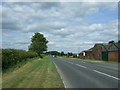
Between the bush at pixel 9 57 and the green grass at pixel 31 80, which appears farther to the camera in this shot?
the bush at pixel 9 57

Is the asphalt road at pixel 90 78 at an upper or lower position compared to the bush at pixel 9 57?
lower

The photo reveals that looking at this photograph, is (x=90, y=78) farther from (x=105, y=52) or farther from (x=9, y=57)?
(x=105, y=52)

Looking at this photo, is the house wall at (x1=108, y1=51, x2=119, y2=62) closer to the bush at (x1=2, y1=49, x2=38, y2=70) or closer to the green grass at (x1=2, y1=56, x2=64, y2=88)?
the bush at (x1=2, y1=49, x2=38, y2=70)

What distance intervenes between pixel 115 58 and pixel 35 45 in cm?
2795

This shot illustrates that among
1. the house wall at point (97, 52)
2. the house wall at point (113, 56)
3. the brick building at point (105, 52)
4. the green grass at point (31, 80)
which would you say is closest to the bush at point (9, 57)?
the green grass at point (31, 80)

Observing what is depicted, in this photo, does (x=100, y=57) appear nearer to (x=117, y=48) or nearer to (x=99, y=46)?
(x=99, y=46)

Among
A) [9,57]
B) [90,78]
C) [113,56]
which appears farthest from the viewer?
[113,56]

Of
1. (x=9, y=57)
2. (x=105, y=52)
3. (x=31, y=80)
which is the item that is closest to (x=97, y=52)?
(x=105, y=52)

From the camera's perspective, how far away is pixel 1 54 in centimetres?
1563

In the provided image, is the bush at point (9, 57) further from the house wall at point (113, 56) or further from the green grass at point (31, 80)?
the house wall at point (113, 56)

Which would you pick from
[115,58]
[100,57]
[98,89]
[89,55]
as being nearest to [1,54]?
[98,89]

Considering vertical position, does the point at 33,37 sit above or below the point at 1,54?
above

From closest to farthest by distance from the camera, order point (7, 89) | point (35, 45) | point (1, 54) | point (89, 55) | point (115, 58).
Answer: point (7, 89) < point (1, 54) < point (115, 58) < point (35, 45) < point (89, 55)

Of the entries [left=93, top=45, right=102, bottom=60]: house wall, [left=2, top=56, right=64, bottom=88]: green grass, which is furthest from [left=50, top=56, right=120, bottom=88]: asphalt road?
[left=93, top=45, right=102, bottom=60]: house wall
